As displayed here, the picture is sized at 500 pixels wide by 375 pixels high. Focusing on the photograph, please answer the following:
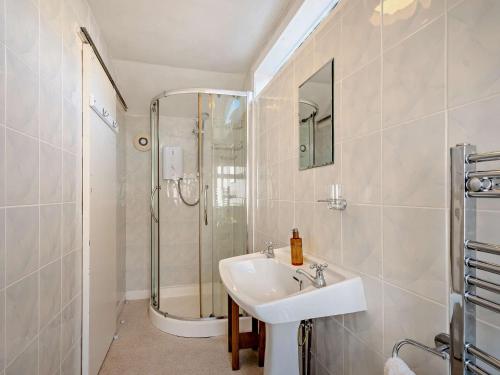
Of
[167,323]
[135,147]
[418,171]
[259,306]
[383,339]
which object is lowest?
[167,323]

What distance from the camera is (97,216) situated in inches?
70.2

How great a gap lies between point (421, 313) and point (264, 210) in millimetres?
1457

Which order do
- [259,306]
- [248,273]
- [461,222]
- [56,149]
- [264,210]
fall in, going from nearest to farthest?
1. [461,222]
2. [259,306]
3. [56,149]
4. [248,273]
5. [264,210]

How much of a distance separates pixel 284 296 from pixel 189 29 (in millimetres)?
1946

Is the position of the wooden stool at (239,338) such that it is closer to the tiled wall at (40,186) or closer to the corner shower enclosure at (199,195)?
the corner shower enclosure at (199,195)

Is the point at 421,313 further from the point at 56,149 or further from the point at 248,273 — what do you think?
the point at 56,149

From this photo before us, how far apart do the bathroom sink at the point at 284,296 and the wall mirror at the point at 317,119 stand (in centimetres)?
55

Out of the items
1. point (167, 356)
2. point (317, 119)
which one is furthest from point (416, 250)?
point (167, 356)

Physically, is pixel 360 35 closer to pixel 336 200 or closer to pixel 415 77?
pixel 415 77

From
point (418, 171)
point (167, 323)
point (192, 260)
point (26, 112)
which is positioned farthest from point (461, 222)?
point (192, 260)

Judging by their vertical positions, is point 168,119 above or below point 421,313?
above

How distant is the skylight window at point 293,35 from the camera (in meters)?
1.51

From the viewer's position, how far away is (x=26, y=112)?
0.98m

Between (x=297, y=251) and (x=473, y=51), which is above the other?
(x=473, y=51)
